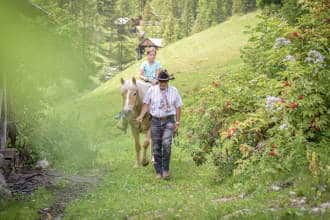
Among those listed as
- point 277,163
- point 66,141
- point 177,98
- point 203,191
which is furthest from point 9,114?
point 277,163

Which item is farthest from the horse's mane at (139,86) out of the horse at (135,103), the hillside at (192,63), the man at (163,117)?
the hillside at (192,63)

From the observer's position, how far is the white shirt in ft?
41.5

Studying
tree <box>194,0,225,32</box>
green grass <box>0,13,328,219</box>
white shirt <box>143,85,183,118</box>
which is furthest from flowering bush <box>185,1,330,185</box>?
tree <box>194,0,225,32</box>

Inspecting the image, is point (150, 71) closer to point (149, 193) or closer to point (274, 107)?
point (149, 193)

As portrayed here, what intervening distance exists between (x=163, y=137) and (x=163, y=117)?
1.48ft

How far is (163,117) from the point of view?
12.7 m

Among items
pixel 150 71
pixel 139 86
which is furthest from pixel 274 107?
pixel 150 71

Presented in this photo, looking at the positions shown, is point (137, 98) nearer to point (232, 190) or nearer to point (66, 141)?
point (66, 141)

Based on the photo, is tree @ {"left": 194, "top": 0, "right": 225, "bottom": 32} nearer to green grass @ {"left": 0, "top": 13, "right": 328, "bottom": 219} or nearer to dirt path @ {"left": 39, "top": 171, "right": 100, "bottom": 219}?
green grass @ {"left": 0, "top": 13, "right": 328, "bottom": 219}

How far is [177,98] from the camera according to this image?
1277 centimetres

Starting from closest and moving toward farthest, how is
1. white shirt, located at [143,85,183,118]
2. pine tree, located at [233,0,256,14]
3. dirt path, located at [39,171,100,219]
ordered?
dirt path, located at [39,171,100,219]
white shirt, located at [143,85,183,118]
pine tree, located at [233,0,256,14]

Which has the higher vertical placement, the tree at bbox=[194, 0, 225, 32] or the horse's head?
the tree at bbox=[194, 0, 225, 32]

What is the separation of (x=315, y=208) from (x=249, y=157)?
8.58ft

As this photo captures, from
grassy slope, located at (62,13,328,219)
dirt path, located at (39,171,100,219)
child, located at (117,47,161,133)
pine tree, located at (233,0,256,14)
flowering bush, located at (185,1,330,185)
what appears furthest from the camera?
pine tree, located at (233,0,256,14)
